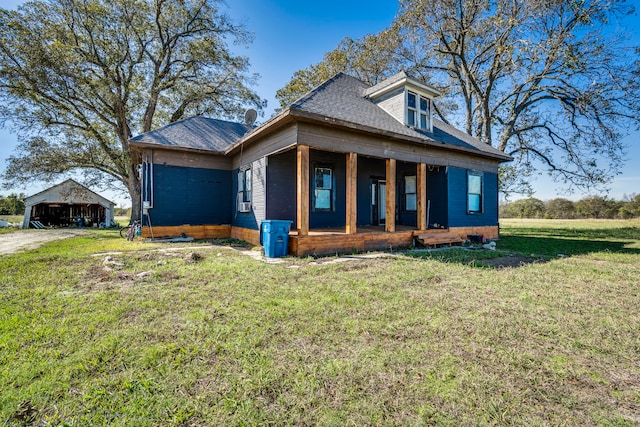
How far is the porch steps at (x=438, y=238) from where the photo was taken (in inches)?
338

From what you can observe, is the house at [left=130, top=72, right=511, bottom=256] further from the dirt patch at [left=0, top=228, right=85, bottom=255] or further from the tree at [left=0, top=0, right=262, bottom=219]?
the tree at [left=0, top=0, right=262, bottom=219]

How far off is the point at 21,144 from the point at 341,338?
19502 mm

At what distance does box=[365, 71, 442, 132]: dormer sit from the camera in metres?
9.18

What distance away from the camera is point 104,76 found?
48.5ft

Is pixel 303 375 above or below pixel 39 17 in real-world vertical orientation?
below

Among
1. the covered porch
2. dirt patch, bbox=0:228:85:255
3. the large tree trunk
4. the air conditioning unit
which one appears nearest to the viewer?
the covered porch

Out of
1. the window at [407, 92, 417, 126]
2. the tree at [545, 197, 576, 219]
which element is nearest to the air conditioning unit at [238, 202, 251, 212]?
the window at [407, 92, 417, 126]

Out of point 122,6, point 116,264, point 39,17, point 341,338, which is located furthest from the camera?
point 122,6

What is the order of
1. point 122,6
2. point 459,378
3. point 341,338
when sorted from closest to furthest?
point 459,378, point 341,338, point 122,6

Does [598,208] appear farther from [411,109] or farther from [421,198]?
[421,198]

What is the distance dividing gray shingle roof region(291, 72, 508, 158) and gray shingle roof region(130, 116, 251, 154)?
3.92 m

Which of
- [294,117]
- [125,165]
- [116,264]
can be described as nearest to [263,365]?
[116,264]

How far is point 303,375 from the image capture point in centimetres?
202

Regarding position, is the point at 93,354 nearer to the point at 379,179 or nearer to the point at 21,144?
the point at 379,179
